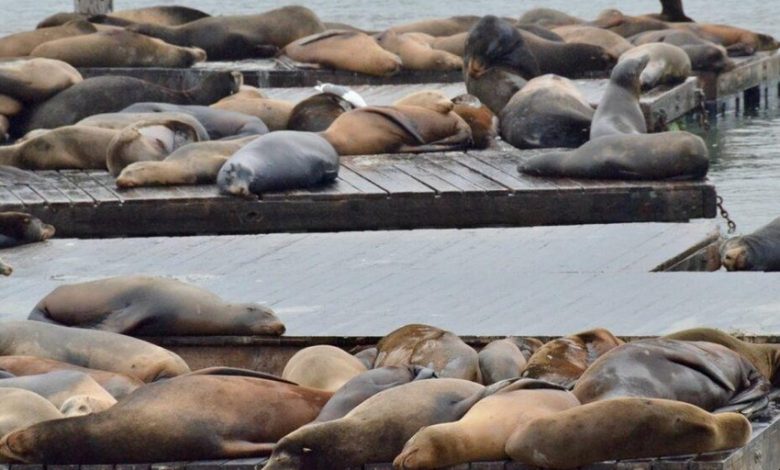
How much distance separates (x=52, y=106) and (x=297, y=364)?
6.46 metres

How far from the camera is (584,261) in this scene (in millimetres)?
7789

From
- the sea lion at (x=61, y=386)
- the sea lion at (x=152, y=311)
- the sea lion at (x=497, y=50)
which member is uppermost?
the sea lion at (x=61, y=386)

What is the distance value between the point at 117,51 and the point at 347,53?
1.72 metres

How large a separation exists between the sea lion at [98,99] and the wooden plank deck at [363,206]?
7.06 feet

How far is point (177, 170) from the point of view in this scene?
9.65 meters

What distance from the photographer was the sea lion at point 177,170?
31.6 feet

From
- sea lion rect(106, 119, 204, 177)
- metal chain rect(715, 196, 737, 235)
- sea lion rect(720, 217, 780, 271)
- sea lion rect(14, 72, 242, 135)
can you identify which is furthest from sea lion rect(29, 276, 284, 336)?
sea lion rect(14, 72, 242, 135)

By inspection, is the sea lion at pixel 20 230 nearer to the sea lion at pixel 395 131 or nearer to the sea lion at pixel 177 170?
the sea lion at pixel 177 170

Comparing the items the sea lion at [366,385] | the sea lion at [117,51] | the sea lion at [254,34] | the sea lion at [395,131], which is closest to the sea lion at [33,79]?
the sea lion at [117,51]

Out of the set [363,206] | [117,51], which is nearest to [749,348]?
[363,206]

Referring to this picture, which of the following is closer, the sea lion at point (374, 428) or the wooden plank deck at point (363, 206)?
the sea lion at point (374, 428)

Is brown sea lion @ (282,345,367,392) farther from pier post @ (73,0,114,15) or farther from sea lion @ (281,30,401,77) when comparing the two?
pier post @ (73,0,114,15)

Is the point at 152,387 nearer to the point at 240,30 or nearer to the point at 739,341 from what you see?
the point at 739,341

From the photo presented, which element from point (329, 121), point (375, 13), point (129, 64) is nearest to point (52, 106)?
point (329, 121)
